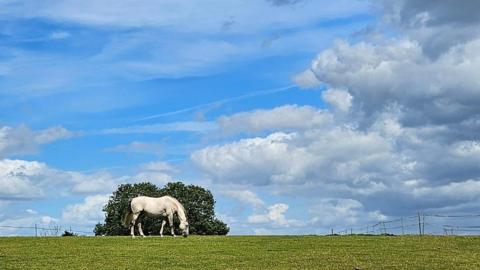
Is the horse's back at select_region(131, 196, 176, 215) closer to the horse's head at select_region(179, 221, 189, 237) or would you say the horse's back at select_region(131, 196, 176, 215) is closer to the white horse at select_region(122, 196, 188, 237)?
the white horse at select_region(122, 196, 188, 237)

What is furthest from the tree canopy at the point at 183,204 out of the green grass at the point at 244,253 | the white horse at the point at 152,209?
the green grass at the point at 244,253

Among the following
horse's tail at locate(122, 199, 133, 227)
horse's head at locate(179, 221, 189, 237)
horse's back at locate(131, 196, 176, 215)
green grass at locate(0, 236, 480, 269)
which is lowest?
green grass at locate(0, 236, 480, 269)

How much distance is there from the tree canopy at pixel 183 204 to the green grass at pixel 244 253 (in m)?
45.3

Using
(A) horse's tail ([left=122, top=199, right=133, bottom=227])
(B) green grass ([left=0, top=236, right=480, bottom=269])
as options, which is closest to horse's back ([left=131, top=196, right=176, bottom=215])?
(A) horse's tail ([left=122, top=199, right=133, bottom=227])

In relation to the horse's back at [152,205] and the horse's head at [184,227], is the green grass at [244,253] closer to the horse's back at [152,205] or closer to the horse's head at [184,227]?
the horse's head at [184,227]

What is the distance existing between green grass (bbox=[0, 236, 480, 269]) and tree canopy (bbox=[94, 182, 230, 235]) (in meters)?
45.3

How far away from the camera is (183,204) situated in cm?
9000

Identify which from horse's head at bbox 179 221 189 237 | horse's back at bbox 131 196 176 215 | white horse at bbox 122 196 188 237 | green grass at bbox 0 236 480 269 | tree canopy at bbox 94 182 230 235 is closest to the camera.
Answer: green grass at bbox 0 236 480 269

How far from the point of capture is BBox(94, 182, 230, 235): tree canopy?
3509 inches

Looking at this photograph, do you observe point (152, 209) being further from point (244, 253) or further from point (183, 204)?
point (183, 204)

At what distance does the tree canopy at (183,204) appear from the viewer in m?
89.1

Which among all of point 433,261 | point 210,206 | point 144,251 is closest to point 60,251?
point 144,251

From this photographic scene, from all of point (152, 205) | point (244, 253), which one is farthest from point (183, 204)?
point (244, 253)

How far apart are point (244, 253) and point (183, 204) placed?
5614cm
